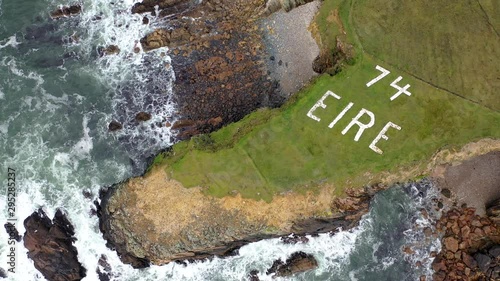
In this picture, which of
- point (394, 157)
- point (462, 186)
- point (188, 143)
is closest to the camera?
point (394, 157)

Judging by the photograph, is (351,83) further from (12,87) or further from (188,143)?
(12,87)

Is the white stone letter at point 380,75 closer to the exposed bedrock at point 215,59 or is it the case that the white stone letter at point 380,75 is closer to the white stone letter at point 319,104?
the white stone letter at point 319,104

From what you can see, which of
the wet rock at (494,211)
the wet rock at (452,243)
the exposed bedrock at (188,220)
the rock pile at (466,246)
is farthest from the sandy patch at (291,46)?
the wet rock at (494,211)

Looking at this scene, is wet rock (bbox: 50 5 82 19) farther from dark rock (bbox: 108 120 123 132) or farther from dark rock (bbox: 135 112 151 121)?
dark rock (bbox: 135 112 151 121)

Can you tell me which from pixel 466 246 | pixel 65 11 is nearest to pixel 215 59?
pixel 65 11

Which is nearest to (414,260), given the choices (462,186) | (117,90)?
(462,186)

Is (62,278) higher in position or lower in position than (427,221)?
higher

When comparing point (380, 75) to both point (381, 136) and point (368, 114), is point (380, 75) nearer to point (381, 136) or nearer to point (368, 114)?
point (368, 114)
